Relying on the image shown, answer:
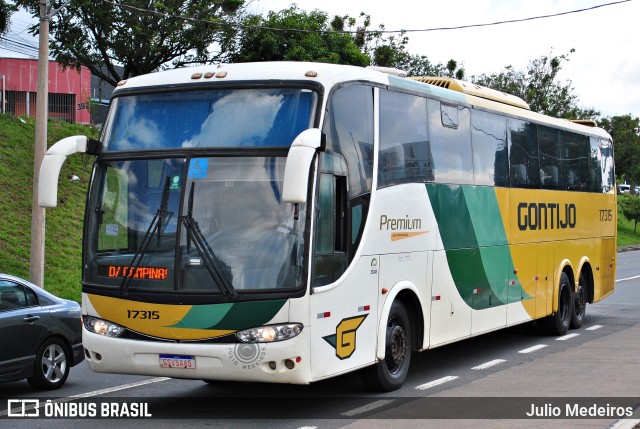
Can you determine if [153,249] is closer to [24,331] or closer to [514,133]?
[24,331]

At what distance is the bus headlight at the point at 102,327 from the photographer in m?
9.22

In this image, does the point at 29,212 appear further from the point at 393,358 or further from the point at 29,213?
the point at 393,358

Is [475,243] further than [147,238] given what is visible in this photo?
Yes

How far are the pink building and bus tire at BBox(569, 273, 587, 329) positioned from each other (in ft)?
111

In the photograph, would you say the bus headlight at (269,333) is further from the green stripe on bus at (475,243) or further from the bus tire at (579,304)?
the bus tire at (579,304)

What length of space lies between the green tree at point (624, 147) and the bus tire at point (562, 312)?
6302 cm

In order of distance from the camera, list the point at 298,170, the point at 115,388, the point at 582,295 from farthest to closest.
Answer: the point at 582,295 → the point at 115,388 → the point at 298,170

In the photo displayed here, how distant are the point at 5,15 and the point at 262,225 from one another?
27.7 meters

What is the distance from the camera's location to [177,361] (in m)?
8.88

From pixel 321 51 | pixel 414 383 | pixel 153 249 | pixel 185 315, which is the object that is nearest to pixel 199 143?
pixel 153 249

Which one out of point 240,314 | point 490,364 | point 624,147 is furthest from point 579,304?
point 624,147

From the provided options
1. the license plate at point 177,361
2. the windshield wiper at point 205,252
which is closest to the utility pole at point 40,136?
the license plate at point 177,361

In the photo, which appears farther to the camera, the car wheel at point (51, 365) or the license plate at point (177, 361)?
the car wheel at point (51, 365)

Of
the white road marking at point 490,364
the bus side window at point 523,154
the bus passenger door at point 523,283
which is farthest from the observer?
the bus side window at point 523,154
